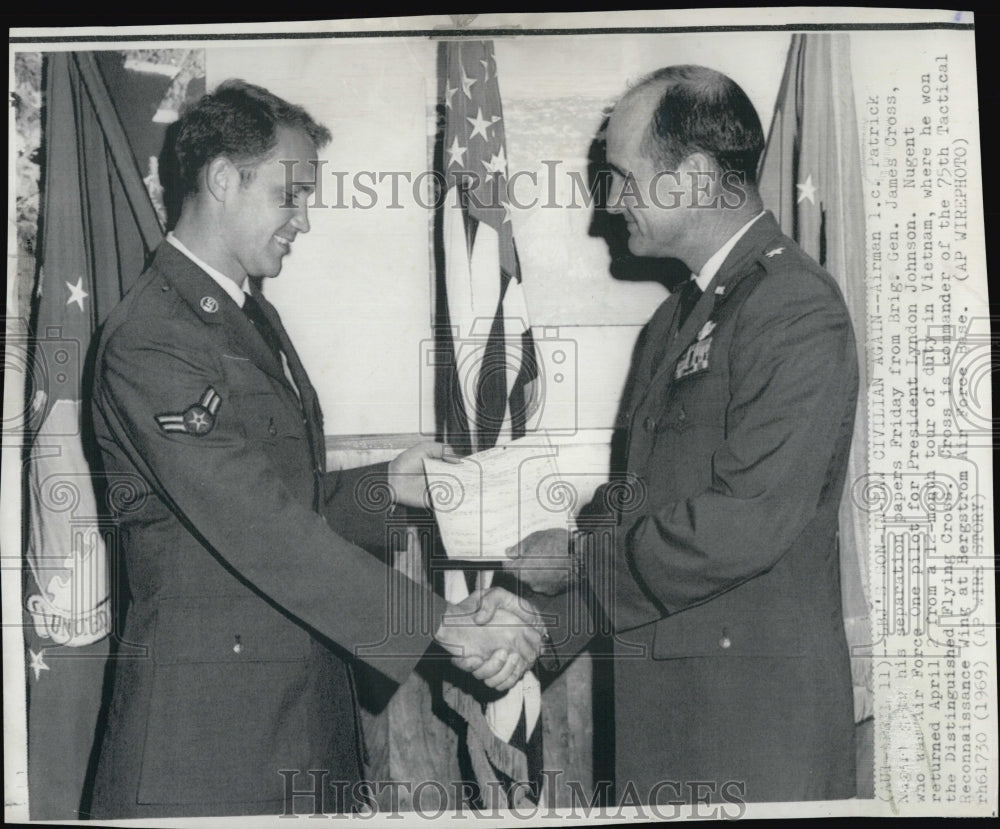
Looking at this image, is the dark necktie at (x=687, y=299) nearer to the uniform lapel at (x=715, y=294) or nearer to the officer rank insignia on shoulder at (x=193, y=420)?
the uniform lapel at (x=715, y=294)

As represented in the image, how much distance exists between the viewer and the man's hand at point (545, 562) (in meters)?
2.94

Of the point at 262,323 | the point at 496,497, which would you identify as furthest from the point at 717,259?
the point at 262,323

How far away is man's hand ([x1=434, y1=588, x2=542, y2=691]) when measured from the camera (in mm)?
2939

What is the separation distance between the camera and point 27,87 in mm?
3051

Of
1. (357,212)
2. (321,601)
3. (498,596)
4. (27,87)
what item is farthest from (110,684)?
(27,87)

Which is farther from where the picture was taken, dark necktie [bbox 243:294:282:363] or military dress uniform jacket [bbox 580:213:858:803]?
dark necktie [bbox 243:294:282:363]

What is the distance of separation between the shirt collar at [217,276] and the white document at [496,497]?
2.37ft

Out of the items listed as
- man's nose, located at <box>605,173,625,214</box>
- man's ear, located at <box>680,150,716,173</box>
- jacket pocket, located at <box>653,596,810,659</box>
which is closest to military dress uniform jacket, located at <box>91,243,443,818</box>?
jacket pocket, located at <box>653,596,810,659</box>

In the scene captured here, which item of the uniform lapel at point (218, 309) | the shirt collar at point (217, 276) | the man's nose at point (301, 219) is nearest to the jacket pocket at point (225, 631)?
the uniform lapel at point (218, 309)

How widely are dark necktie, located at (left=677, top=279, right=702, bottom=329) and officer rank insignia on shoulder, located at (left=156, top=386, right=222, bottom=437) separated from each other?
1.35 meters

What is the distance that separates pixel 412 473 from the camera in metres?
2.97

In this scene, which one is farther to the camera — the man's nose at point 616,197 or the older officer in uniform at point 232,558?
the man's nose at point 616,197

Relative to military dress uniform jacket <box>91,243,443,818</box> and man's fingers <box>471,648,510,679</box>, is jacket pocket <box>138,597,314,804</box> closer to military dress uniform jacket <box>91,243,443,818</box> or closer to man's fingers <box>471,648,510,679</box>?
military dress uniform jacket <box>91,243,443,818</box>

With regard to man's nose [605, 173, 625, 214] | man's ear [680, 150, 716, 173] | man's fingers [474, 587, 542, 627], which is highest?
man's ear [680, 150, 716, 173]
